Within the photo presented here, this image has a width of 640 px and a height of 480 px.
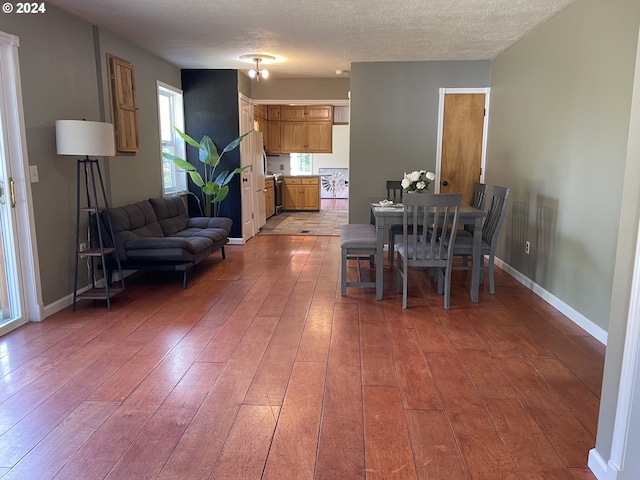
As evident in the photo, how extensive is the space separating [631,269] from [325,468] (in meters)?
1.34

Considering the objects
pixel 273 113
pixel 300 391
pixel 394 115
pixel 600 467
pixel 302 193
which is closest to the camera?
pixel 600 467

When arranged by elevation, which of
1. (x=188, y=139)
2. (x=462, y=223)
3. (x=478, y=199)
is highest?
(x=188, y=139)

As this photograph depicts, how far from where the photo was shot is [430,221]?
384cm

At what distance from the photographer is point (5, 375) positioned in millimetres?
2543

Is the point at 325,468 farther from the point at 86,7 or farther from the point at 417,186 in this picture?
the point at 86,7

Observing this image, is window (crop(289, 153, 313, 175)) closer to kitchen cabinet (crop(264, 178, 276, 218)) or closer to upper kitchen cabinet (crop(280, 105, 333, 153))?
upper kitchen cabinet (crop(280, 105, 333, 153))

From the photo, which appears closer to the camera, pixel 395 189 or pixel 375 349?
pixel 375 349

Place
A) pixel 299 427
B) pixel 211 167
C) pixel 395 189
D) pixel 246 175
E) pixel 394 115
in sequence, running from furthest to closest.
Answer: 1. pixel 246 175
2. pixel 211 167
3. pixel 394 115
4. pixel 395 189
5. pixel 299 427

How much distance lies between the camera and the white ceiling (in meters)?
3.51

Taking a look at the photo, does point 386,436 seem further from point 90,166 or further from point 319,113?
point 319,113

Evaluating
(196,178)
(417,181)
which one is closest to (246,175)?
(196,178)

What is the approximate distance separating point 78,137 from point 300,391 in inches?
98.2

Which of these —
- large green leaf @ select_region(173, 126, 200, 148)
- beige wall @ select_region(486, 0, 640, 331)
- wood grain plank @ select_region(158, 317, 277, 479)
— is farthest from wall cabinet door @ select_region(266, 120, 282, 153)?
wood grain plank @ select_region(158, 317, 277, 479)

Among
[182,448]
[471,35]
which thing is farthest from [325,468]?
[471,35]
